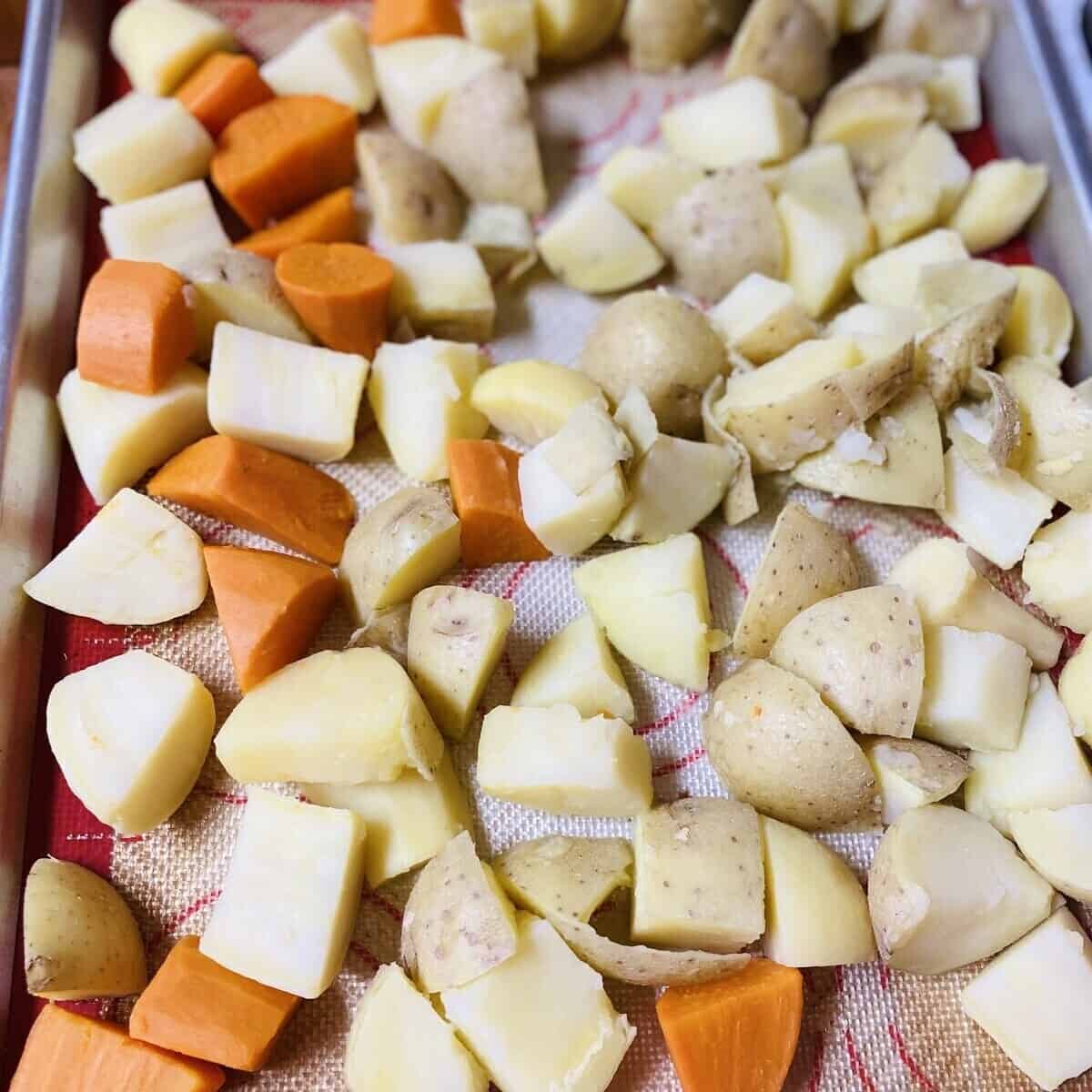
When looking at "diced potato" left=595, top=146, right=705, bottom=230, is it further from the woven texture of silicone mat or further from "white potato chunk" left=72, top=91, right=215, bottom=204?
"white potato chunk" left=72, top=91, right=215, bottom=204

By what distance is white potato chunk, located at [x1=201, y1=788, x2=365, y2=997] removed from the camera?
1.13 m

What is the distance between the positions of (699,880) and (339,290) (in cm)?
88

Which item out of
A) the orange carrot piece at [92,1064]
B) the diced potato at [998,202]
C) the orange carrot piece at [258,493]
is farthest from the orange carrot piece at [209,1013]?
the diced potato at [998,202]

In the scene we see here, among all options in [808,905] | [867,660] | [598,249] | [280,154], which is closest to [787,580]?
[867,660]

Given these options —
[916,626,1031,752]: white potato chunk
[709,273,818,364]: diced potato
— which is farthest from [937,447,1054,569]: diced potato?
[709,273,818,364]: diced potato

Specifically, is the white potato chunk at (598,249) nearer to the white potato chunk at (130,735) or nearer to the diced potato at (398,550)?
the diced potato at (398,550)

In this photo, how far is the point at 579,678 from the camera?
1281 millimetres

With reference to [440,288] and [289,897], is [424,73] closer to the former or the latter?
[440,288]

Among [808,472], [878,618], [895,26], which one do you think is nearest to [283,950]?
[878,618]

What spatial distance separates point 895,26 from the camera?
1.82m

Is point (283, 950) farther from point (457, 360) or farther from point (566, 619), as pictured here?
point (457, 360)

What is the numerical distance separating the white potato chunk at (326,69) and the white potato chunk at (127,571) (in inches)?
Answer: 30.4

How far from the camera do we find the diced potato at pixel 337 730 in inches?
46.7

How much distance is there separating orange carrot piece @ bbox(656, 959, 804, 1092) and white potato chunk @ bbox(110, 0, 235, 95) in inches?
58.8
